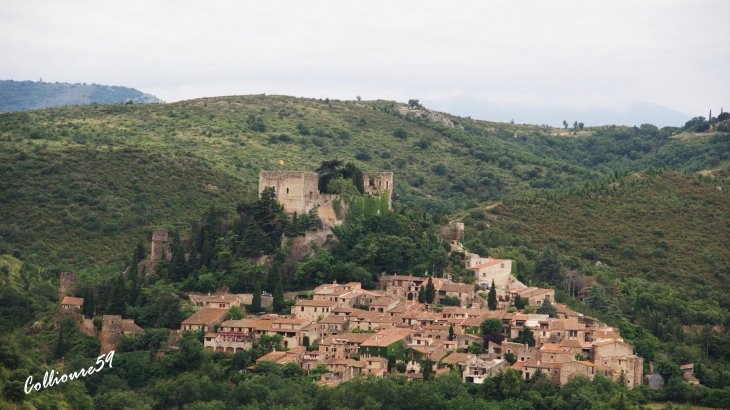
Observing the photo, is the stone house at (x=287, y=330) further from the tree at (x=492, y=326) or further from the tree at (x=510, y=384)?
the tree at (x=510, y=384)

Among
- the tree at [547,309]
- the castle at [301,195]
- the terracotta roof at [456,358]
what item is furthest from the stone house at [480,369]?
the castle at [301,195]

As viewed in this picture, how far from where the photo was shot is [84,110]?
5453 inches

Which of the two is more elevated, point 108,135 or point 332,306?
point 108,135

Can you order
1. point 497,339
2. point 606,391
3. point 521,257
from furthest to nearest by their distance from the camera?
point 521,257 → point 497,339 → point 606,391

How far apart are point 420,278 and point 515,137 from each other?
99434 mm

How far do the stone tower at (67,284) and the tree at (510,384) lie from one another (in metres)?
26.8

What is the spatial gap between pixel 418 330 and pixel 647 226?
39557 mm

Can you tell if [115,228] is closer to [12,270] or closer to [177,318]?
[12,270]

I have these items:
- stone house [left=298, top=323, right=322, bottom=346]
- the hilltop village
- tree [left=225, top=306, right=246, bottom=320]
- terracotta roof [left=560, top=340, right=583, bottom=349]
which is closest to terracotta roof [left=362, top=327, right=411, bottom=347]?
the hilltop village

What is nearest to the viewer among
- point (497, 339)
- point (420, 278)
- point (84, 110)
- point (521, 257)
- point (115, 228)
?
point (497, 339)

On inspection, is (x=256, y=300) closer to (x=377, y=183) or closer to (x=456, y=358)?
(x=456, y=358)

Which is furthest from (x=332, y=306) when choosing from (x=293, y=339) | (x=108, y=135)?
(x=108, y=135)

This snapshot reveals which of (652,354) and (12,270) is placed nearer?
(652,354)

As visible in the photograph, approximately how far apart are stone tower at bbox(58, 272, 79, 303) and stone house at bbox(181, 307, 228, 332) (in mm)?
8703
